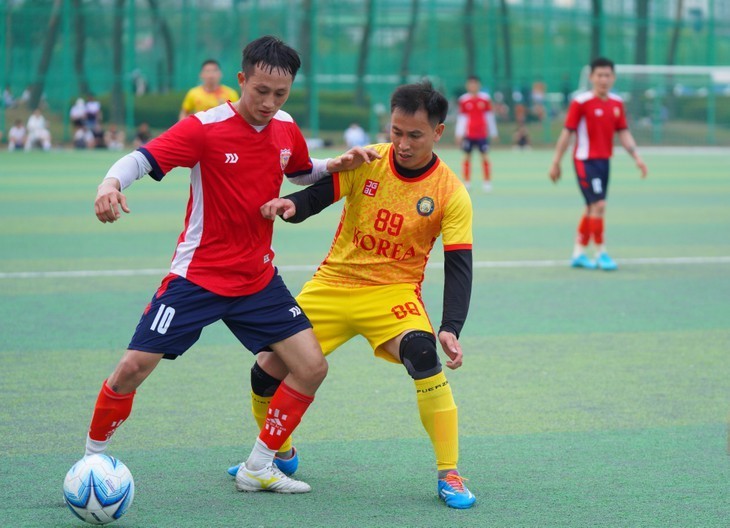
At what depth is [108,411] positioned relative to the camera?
4406 mm

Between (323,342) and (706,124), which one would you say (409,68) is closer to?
(706,124)

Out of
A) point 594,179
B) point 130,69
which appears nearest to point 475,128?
point 594,179

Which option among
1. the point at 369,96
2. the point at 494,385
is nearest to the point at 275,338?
the point at 494,385

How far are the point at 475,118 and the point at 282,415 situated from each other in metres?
18.0

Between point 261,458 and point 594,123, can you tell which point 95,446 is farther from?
point 594,123

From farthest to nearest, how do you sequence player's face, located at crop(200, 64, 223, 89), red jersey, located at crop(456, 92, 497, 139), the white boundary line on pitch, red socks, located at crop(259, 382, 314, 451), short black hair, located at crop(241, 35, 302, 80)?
red jersey, located at crop(456, 92, 497, 139) → player's face, located at crop(200, 64, 223, 89) → the white boundary line on pitch → red socks, located at crop(259, 382, 314, 451) → short black hair, located at crop(241, 35, 302, 80)

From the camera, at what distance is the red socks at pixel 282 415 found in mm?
4660

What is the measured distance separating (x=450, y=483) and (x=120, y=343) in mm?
3775

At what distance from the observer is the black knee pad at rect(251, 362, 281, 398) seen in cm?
491

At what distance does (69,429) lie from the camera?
5.58 meters

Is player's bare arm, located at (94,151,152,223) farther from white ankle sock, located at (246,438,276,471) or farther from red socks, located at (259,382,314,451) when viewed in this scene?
white ankle sock, located at (246,438,276,471)

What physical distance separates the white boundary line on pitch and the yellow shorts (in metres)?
6.21

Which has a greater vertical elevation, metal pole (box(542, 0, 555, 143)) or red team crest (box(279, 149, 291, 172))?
red team crest (box(279, 149, 291, 172))

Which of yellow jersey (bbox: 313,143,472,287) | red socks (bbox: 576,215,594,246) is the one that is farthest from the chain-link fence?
yellow jersey (bbox: 313,143,472,287)
